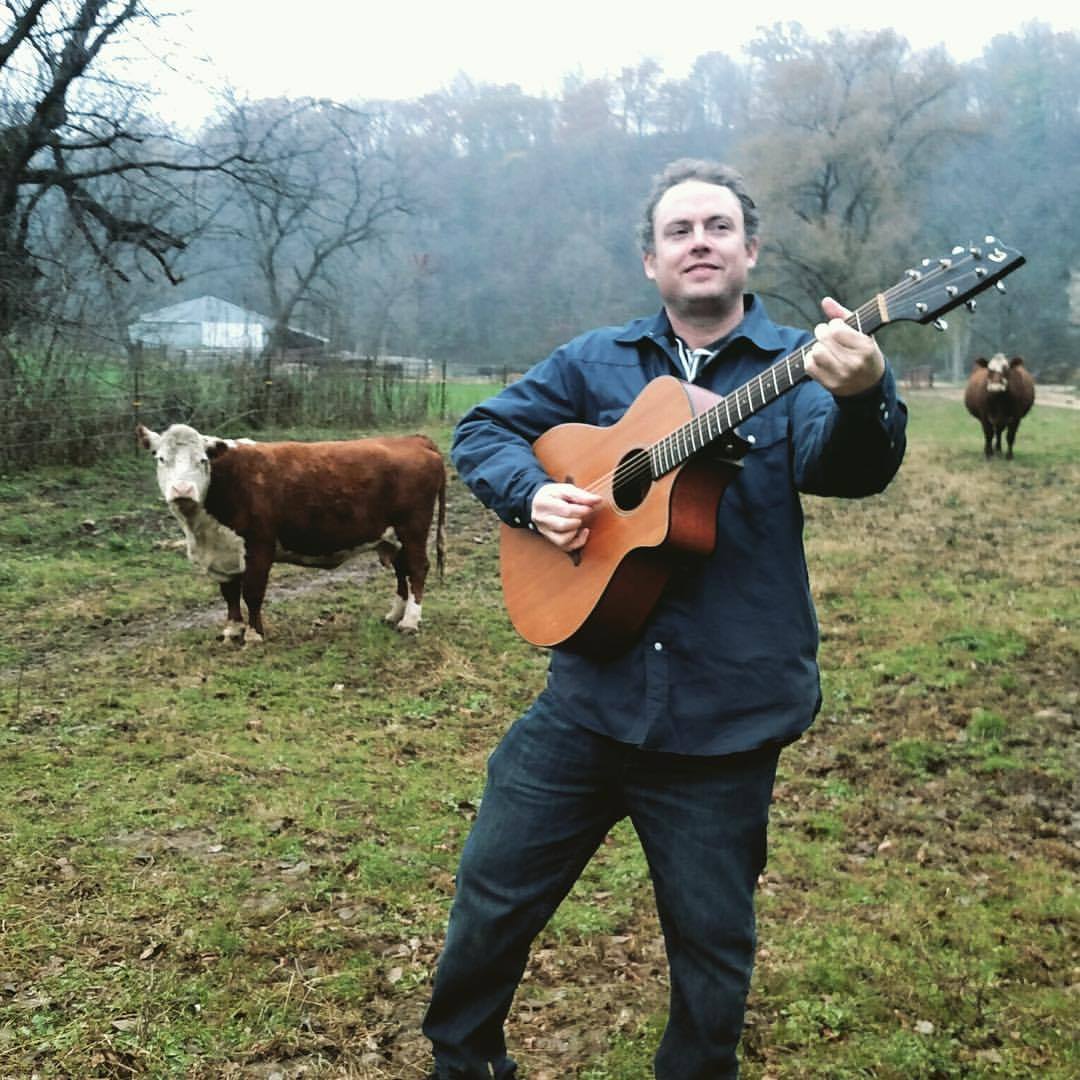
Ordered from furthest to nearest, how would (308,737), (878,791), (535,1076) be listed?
(308,737) → (878,791) → (535,1076)

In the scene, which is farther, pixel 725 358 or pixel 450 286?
pixel 450 286

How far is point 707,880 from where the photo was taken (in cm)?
216

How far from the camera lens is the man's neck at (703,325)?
234 centimetres

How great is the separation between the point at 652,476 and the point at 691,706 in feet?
1.64

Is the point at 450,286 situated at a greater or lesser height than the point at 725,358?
greater

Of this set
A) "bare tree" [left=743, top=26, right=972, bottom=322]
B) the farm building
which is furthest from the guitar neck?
"bare tree" [left=743, top=26, right=972, bottom=322]

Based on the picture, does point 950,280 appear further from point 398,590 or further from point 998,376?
point 998,376

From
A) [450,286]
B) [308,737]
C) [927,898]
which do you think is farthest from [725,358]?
[450,286]

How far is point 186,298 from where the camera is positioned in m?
39.9

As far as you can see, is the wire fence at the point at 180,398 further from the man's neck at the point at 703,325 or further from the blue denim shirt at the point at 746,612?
the blue denim shirt at the point at 746,612

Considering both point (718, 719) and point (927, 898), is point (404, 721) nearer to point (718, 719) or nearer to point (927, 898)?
point (927, 898)

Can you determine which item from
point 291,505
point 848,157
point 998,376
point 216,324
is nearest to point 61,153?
point 291,505

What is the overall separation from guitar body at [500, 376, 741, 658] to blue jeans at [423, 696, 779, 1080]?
0.24 meters

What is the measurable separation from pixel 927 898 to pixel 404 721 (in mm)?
2845
